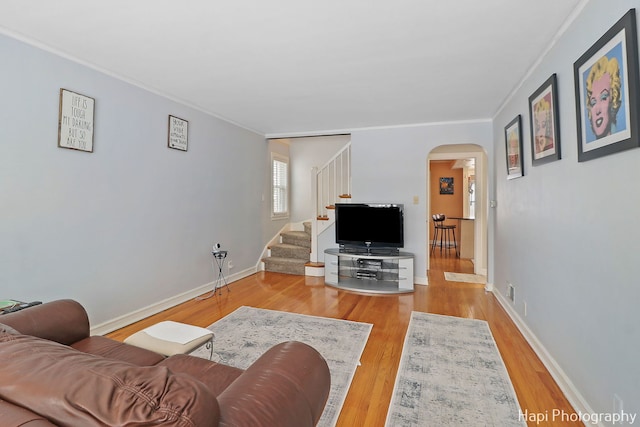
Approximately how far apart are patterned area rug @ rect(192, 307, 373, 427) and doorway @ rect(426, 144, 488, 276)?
2442 millimetres

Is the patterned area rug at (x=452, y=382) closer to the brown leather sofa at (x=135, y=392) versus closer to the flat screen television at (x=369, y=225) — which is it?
the brown leather sofa at (x=135, y=392)

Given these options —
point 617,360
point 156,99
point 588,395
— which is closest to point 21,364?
point 617,360

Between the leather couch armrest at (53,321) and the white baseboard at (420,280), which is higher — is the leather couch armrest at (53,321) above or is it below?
above

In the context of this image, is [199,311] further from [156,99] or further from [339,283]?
[156,99]

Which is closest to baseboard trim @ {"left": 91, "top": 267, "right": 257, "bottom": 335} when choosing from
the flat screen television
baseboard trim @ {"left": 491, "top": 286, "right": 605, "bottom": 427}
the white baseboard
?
the flat screen television

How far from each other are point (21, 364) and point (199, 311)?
2.88 meters

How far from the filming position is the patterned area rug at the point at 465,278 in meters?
4.89

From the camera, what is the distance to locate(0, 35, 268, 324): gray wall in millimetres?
2264

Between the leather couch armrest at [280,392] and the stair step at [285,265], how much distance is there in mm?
4092

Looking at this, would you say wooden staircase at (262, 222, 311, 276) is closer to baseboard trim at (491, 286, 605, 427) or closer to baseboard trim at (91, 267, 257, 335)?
baseboard trim at (91, 267, 257, 335)

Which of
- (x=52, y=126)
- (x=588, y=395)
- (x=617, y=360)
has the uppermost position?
(x=52, y=126)

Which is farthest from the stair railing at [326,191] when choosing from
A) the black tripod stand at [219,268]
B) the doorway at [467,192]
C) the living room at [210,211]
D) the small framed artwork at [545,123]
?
the small framed artwork at [545,123]

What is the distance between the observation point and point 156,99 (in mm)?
3373

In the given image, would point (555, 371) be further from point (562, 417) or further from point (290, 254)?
point (290, 254)
